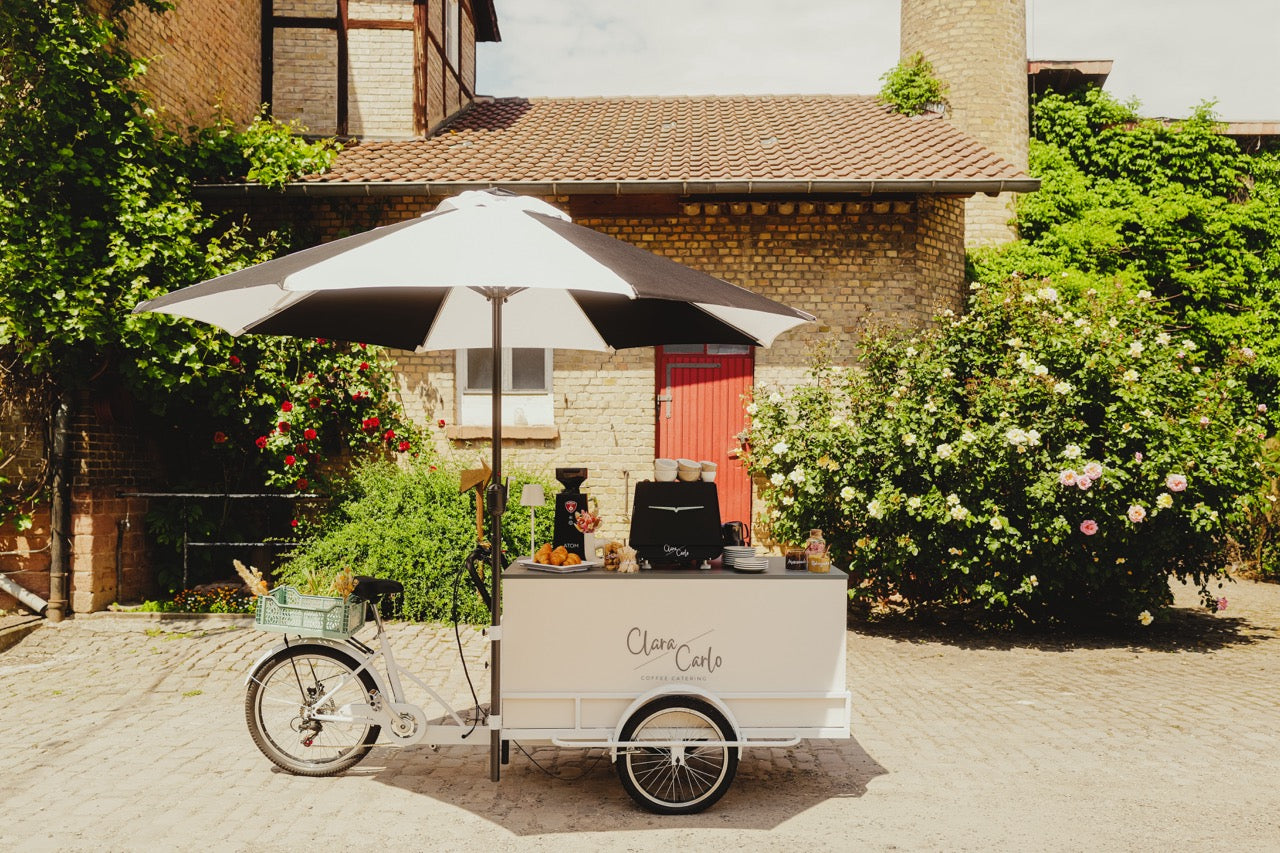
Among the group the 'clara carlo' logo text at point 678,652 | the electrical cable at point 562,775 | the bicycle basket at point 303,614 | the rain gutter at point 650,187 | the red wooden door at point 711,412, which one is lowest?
the electrical cable at point 562,775

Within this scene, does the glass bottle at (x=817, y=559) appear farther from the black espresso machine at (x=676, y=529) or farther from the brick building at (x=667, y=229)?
the brick building at (x=667, y=229)

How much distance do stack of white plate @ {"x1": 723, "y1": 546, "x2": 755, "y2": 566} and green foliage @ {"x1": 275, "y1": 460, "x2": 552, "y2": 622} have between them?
3.98 m

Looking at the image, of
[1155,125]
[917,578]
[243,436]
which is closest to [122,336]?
[243,436]

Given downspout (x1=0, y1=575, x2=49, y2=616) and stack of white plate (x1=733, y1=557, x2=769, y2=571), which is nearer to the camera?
stack of white plate (x1=733, y1=557, x2=769, y2=571)

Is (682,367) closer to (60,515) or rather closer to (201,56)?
(60,515)

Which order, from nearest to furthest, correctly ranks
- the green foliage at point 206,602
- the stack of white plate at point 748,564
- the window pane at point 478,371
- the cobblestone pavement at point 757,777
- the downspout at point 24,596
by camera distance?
1. the cobblestone pavement at point 757,777
2. the stack of white plate at point 748,564
3. the downspout at point 24,596
4. the green foliage at point 206,602
5. the window pane at point 478,371

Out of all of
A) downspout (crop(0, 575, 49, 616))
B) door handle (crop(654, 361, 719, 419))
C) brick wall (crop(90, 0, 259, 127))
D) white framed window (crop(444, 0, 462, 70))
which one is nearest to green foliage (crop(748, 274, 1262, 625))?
door handle (crop(654, 361, 719, 419))

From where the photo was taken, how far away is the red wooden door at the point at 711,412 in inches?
403

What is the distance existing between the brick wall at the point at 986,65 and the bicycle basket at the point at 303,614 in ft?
46.8

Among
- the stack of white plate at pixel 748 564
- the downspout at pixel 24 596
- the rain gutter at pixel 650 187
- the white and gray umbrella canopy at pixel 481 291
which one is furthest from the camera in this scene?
the rain gutter at pixel 650 187

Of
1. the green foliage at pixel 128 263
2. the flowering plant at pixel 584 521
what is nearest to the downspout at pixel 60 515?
the green foliage at pixel 128 263

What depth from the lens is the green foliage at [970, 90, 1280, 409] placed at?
14406 mm

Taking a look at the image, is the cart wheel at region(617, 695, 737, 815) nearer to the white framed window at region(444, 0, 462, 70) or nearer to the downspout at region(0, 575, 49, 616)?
the downspout at region(0, 575, 49, 616)

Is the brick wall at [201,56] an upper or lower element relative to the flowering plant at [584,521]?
upper
